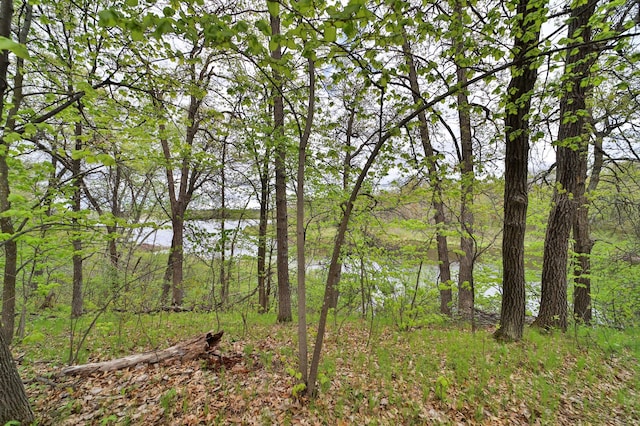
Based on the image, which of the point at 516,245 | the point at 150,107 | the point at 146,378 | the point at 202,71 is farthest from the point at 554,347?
the point at 202,71

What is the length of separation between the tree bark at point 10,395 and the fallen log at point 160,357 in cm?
98

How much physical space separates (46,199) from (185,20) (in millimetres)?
3909

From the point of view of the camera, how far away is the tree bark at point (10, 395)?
2.40 meters

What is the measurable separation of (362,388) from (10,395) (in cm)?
334

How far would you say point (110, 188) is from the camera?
9.73m

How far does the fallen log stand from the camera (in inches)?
136

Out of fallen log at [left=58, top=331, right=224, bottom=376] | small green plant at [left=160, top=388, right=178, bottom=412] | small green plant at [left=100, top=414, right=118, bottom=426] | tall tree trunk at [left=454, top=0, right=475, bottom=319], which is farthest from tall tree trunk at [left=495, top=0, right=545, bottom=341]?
small green plant at [left=100, top=414, right=118, bottom=426]

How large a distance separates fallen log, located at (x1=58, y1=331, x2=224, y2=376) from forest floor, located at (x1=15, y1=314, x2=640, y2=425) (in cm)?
10

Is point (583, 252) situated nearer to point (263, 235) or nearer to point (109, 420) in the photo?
point (263, 235)

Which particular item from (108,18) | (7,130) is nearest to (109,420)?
(7,130)

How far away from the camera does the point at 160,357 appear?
3680 millimetres

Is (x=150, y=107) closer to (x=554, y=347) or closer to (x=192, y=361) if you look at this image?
(x=192, y=361)

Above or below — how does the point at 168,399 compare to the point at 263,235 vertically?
below

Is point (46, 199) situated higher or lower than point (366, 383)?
higher
